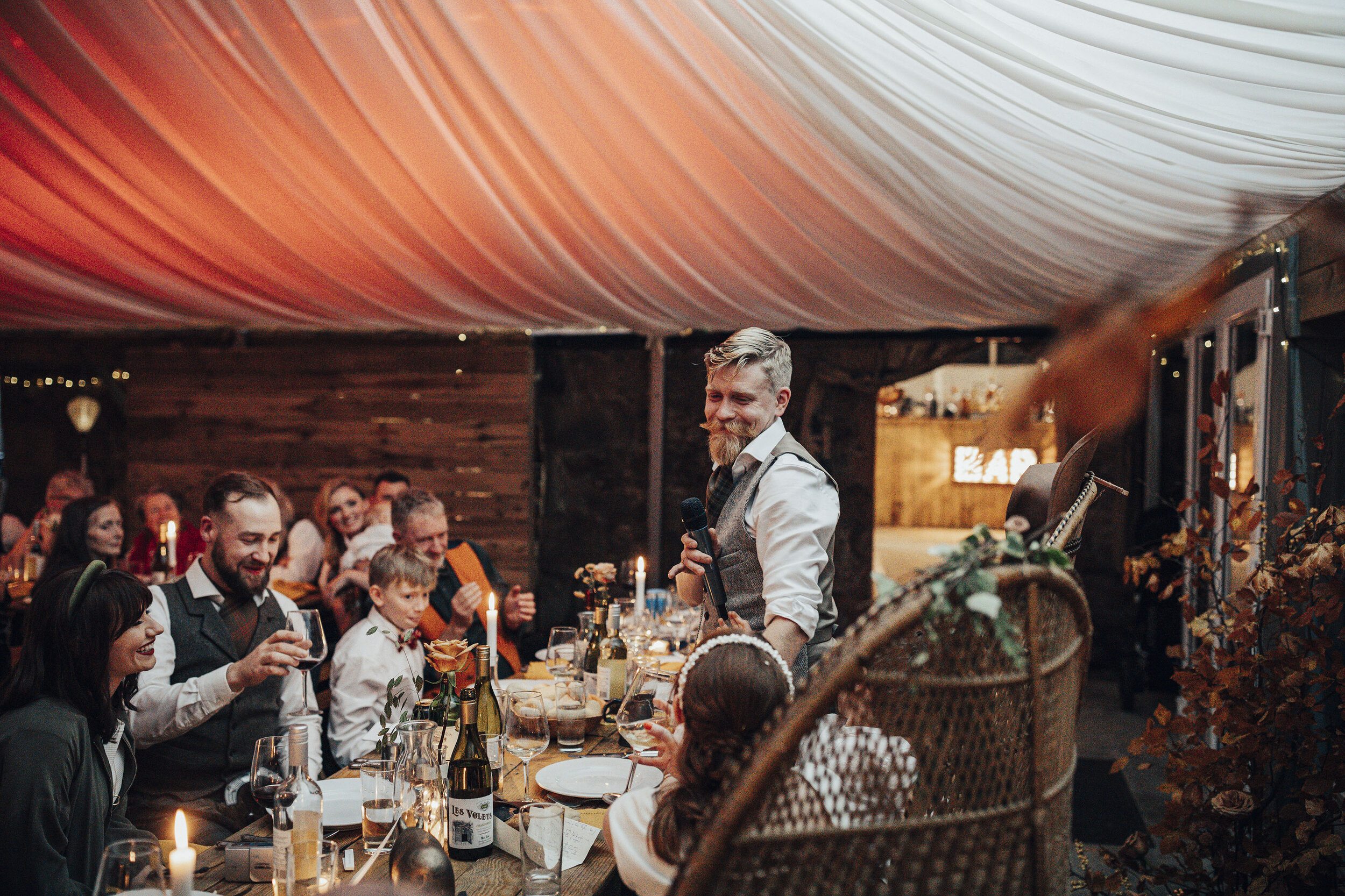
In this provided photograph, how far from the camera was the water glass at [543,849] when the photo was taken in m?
1.41

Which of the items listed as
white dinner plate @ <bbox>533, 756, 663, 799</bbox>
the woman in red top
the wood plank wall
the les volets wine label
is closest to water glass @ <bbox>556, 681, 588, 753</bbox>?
white dinner plate @ <bbox>533, 756, 663, 799</bbox>

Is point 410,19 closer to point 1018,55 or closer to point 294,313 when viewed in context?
point 1018,55

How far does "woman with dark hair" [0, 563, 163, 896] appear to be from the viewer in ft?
5.24

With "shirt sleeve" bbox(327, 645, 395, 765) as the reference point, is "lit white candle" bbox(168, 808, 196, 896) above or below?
above

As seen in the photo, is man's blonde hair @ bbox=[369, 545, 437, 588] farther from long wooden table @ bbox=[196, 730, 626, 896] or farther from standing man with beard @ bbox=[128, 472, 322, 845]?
long wooden table @ bbox=[196, 730, 626, 896]

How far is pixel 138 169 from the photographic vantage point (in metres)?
3.11

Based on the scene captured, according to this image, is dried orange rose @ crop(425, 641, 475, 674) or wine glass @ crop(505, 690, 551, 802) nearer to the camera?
wine glass @ crop(505, 690, 551, 802)

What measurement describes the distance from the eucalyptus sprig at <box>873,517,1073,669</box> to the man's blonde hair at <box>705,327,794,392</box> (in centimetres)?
123

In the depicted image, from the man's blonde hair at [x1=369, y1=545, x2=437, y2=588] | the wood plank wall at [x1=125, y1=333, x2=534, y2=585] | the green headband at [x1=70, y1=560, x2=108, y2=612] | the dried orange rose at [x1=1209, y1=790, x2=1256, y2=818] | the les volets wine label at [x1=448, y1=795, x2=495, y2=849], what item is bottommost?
the dried orange rose at [x1=1209, y1=790, x2=1256, y2=818]

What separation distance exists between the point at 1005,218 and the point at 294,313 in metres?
3.85

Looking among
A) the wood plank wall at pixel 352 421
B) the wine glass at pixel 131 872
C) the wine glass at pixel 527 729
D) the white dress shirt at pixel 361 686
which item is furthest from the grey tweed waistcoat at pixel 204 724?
the wood plank wall at pixel 352 421

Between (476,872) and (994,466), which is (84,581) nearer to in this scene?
(476,872)

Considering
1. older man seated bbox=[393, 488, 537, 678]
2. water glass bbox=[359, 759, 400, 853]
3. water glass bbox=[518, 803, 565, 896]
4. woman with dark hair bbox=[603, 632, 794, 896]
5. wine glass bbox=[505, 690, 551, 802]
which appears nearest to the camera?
woman with dark hair bbox=[603, 632, 794, 896]

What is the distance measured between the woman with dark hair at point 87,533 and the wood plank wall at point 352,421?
2.05 m
